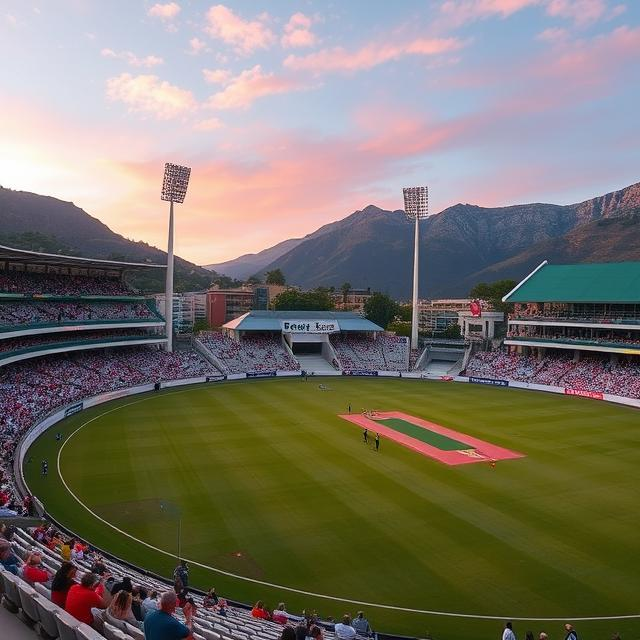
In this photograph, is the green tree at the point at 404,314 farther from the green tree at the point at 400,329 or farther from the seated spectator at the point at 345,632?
the seated spectator at the point at 345,632

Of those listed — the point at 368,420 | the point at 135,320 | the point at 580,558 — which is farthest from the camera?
the point at 135,320

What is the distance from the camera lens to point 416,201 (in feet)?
266

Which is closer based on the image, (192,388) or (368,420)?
(368,420)

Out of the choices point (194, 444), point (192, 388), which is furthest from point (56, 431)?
point (192, 388)

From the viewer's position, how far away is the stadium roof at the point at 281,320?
76.8 meters

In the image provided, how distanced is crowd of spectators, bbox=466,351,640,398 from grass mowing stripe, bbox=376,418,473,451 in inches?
932

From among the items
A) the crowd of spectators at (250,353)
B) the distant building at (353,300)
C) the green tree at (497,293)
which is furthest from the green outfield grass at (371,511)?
the distant building at (353,300)

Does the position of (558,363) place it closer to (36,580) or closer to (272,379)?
(272,379)

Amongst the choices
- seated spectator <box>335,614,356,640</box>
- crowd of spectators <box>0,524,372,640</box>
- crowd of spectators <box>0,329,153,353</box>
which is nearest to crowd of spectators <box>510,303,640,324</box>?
crowd of spectators <box>0,329,153,353</box>

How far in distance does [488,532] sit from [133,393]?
39.0 m

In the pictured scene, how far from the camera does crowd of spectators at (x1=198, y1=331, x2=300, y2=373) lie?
6938 cm

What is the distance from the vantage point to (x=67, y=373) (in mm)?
49562

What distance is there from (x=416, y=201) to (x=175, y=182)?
3493 centimetres

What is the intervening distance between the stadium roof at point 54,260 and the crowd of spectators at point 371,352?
30698 millimetres
